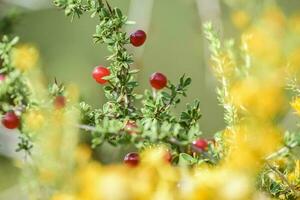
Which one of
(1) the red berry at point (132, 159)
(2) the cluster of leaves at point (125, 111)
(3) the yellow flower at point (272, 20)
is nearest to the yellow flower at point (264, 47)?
(3) the yellow flower at point (272, 20)

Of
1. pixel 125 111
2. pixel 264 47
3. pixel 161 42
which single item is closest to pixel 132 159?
pixel 125 111

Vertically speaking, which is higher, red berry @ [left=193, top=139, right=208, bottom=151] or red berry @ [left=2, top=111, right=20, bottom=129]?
red berry @ [left=2, top=111, right=20, bottom=129]

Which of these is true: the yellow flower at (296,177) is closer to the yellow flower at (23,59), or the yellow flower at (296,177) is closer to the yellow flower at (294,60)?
the yellow flower at (294,60)

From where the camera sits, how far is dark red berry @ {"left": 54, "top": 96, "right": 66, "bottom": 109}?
90 cm

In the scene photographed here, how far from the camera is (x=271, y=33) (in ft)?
3.80

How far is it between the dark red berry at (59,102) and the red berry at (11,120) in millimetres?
64

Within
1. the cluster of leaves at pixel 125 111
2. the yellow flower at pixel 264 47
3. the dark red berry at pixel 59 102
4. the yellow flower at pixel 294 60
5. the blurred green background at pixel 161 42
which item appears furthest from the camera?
the blurred green background at pixel 161 42

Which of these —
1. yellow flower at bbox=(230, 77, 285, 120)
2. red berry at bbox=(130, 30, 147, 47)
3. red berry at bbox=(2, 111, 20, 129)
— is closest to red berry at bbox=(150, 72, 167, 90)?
red berry at bbox=(130, 30, 147, 47)

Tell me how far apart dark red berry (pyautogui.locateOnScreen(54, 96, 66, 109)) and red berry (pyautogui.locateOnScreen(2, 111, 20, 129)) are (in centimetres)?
6

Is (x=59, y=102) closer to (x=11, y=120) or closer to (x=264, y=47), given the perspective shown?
(x=11, y=120)

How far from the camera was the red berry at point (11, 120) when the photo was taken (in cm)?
92

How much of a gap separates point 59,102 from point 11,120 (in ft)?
0.27

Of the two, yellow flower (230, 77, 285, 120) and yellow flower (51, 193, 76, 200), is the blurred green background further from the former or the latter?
yellow flower (51, 193, 76, 200)

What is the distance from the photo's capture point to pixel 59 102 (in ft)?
3.00
